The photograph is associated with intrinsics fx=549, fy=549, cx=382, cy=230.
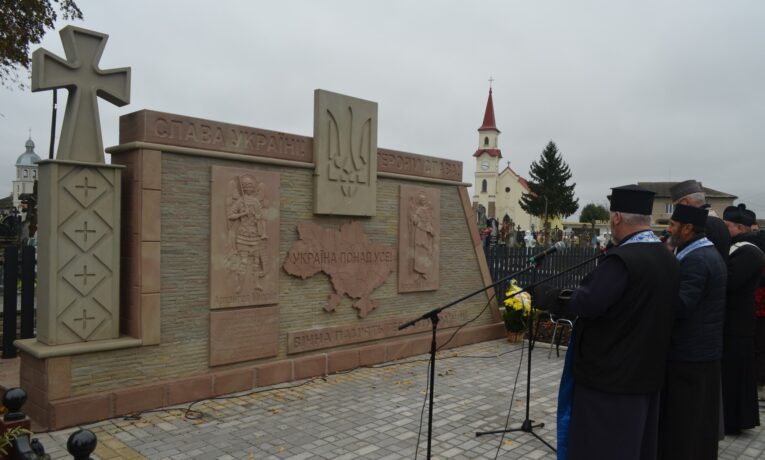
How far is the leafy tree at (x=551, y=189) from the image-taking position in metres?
62.2

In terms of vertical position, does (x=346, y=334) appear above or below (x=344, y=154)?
below

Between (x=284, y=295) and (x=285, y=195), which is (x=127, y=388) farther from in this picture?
(x=285, y=195)

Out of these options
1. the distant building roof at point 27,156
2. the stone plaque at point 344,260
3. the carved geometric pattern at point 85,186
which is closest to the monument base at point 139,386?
the stone plaque at point 344,260

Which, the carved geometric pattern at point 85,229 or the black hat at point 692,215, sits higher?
the black hat at point 692,215

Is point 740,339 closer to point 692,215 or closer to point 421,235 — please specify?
point 692,215

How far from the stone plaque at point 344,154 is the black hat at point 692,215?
434 cm

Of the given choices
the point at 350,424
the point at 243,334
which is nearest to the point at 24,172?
the point at 243,334

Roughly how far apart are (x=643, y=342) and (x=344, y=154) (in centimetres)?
507

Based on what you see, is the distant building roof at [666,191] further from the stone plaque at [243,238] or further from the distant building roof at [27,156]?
the distant building roof at [27,156]

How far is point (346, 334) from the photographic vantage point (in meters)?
7.75

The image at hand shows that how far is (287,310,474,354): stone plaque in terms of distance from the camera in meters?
7.15

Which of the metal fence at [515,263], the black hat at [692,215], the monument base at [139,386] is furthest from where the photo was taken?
the metal fence at [515,263]

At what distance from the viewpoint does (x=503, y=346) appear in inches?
377

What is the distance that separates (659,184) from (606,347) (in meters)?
72.5
